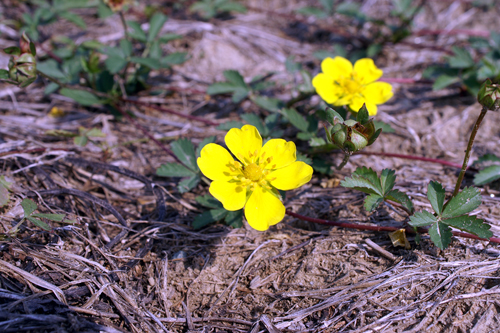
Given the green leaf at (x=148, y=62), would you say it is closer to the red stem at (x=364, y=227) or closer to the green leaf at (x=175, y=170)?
the green leaf at (x=175, y=170)

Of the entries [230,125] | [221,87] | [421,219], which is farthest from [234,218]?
[221,87]

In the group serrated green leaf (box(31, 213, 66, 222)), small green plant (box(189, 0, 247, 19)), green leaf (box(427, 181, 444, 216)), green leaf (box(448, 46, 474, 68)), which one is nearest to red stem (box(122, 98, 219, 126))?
small green plant (box(189, 0, 247, 19))

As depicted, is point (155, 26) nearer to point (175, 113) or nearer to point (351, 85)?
point (175, 113)

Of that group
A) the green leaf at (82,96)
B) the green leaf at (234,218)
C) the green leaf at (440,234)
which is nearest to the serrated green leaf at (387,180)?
the green leaf at (440,234)

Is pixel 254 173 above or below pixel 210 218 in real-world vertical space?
above

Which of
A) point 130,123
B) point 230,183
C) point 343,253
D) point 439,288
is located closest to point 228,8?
point 130,123

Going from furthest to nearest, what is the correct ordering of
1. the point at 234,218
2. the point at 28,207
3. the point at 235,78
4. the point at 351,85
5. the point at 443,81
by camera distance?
the point at 443,81
the point at 235,78
the point at 351,85
the point at 234,218
the point at 28,207

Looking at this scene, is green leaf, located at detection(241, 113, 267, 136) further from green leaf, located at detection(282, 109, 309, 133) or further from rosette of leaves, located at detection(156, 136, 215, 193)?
rosette of leaves, located at detection(156, 136, 215, 193)

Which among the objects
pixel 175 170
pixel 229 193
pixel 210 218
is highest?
pixel 229 193
